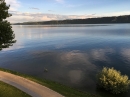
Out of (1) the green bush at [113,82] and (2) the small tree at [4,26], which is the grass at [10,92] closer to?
(2) the small tree at [4,26]

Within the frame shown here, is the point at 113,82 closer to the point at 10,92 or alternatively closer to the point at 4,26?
the point at 10,92

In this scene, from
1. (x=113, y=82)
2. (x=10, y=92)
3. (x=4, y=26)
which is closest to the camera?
(x=10, y=92)

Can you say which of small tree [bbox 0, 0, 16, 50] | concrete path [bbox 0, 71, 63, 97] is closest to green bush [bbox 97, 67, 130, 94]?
concrete path [bbox 0, 71, 63, 97]

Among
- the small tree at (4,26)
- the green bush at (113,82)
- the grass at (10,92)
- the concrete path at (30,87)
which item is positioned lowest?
the green bush at (113,82)

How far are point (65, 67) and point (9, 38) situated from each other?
935 inches

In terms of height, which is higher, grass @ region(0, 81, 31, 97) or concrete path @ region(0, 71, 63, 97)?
grass @ region(0, 81, 31, 97)

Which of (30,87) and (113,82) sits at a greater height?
(30,87)

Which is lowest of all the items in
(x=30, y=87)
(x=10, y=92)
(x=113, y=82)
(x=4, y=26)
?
(x=113, y=82)

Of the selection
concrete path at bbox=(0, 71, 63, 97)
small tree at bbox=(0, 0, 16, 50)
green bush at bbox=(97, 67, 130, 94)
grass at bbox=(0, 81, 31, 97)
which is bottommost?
green bush at bbox=(97, 67, 130, 94)

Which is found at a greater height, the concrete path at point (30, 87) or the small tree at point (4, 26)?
the small tree at point (4, 26)

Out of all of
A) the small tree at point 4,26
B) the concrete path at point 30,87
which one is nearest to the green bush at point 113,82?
the concrete path at point 30,87

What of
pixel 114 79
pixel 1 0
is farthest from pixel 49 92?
pixel 1 0

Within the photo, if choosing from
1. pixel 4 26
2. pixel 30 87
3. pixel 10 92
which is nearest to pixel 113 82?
pixel 30 87

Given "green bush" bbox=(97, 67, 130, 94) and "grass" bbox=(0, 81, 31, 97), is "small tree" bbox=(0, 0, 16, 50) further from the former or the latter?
"green bush" bbox=(97, 67, 130, 94)
